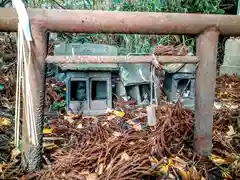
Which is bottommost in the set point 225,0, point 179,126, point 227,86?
point 179,126

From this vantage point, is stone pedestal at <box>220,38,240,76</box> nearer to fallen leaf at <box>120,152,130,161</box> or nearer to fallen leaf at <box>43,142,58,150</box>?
fallen leaf at <box>120,152,130,161</box>

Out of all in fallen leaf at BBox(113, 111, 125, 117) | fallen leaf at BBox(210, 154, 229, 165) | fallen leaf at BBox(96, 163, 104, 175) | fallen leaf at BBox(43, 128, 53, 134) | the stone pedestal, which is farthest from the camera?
the stone pedestal

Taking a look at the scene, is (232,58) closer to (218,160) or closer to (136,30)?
(218,160)

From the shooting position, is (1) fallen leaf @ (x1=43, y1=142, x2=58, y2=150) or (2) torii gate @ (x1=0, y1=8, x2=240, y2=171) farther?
(1) fallen leaf @ (x1=43, y1=142, x2=58, y2=150)

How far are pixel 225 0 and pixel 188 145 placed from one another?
442cm

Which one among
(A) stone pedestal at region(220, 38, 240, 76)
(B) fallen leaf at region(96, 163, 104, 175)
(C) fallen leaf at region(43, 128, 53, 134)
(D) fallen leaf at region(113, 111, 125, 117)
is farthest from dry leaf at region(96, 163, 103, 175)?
(A) stone pedestal at region(220, 38, 240, 76)

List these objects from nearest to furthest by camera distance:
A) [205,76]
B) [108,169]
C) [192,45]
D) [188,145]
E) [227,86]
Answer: [108,169] < [205,76] < [188,145] < [227,86] < [192,45]

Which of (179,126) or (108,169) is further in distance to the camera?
(179,126)

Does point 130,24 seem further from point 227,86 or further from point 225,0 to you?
point 225,0

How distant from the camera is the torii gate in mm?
1156

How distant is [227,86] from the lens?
342 centimetres

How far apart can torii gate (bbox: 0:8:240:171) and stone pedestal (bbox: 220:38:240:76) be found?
10.4 ft

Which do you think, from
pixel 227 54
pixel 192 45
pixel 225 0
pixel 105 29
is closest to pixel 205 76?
pixel 105 29

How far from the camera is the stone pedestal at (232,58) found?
4280 millimetres
